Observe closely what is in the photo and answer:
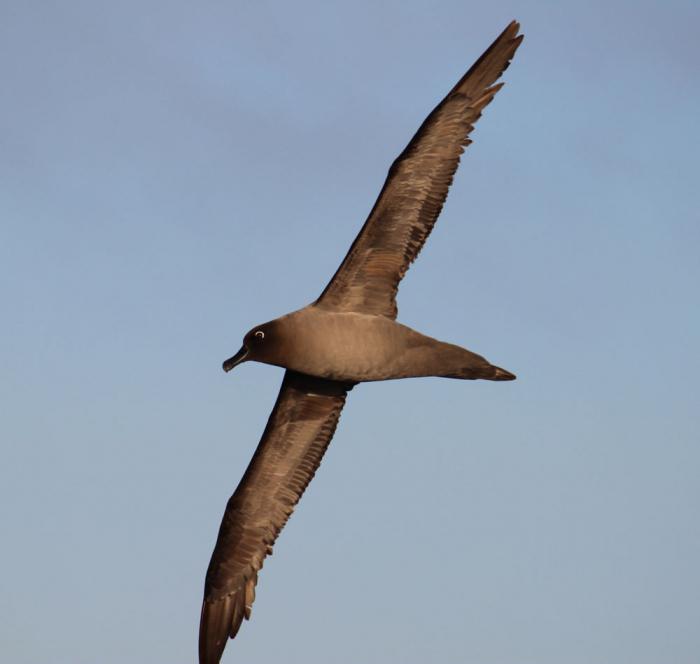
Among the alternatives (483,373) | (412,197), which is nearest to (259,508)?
(483,373)

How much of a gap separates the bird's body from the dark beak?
0.62 ft

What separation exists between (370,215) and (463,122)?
1.56 m

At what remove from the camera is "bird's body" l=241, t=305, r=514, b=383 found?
15.8 metres

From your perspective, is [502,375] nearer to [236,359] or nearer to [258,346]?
[258,346]

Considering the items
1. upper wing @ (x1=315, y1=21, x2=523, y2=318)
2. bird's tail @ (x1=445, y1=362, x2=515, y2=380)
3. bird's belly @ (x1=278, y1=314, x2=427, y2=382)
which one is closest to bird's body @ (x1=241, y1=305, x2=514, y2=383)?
bird's belly @ (x1=278, y1=314, x2=427, y2=382)

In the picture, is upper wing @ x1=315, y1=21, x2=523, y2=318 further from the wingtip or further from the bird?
the wingtip

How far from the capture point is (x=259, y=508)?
702 inches

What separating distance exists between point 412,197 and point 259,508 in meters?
4.66

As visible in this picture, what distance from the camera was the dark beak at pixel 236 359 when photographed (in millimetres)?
16000

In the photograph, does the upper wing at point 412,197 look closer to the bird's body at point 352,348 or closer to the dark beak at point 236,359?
the bird's body at point 352,348

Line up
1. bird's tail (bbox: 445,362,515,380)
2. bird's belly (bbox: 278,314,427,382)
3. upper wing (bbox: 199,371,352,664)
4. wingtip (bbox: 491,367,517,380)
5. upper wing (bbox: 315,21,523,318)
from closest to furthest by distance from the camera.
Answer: bird's belly (bbox: 278,314,427,382), upper wing (bbox: 315,21,523,318), bird's tail (bbox: 445,362,515,380), wingtip (bbox: 491,367,517,380), upper wing (bbox: 199,371,352,664)

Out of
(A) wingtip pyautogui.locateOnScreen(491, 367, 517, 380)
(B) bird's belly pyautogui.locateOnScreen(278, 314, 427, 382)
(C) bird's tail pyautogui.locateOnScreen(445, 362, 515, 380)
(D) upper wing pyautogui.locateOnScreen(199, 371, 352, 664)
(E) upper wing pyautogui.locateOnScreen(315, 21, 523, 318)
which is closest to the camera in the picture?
(B) bird's belly pyautogui.locateOnScreen(278, 314, 427, 382)

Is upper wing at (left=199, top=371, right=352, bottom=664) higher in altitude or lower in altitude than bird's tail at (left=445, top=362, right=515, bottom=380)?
lower

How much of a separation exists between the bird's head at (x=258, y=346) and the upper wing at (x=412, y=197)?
2.40 ft
